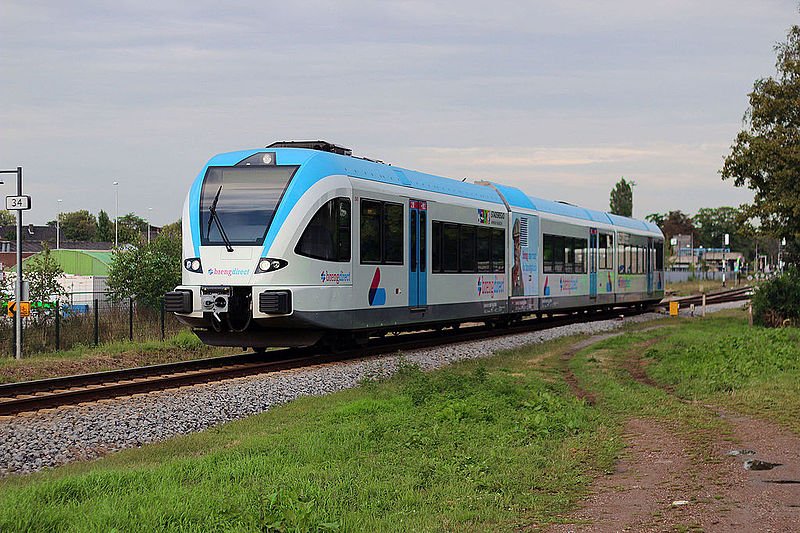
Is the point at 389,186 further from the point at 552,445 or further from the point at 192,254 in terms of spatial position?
the point at 552,445

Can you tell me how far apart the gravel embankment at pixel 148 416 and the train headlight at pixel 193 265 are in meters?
2.64

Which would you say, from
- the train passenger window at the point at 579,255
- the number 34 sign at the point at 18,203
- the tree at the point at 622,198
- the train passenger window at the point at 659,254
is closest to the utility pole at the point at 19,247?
the number 34 sign at the point at 18,203

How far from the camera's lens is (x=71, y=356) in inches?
830

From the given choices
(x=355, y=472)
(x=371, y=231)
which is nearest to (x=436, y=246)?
(x=371, y=231)

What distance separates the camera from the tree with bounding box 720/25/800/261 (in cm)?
3089

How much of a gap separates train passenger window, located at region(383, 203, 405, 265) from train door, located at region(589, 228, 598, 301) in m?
14.6

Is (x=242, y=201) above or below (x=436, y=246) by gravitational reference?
above

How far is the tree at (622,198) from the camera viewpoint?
4614 inches

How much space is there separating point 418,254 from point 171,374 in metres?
6.78

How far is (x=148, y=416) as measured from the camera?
12148mm

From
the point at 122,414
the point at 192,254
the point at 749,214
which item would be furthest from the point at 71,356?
the point at 749,214

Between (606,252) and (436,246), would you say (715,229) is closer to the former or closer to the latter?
(606,252)

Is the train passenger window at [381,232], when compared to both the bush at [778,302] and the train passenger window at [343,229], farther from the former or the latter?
the bush at [778,302]

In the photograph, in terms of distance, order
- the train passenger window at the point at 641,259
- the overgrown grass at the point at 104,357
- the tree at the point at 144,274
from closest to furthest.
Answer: the overgrown grass at the point at 104,357 < the tree at the point at 144,274 < the train passenger window at the point at 641,259
